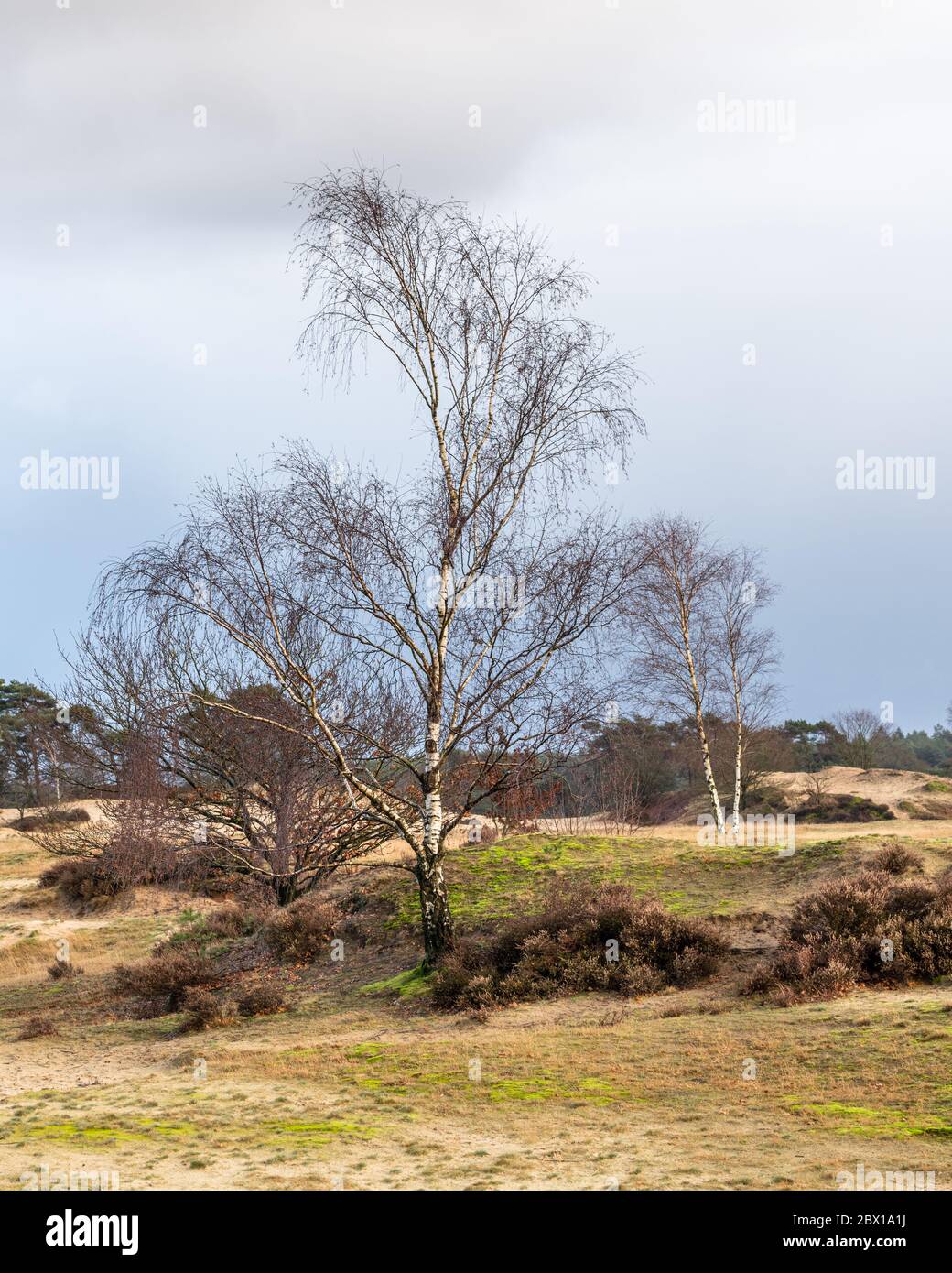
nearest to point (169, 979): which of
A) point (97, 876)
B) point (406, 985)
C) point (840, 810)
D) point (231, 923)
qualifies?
point (231, 923)

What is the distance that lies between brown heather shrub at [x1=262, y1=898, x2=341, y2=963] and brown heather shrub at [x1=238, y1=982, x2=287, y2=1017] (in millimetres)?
2369

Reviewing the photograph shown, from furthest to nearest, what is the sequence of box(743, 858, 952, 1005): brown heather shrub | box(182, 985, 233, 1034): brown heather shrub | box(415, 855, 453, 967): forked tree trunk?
box(415, 855, 453, 967): forked tree trunk → box(182, 985, 233, 1034): brown heather shrub → box(743, 858, 952, 1005): brown heather shrub

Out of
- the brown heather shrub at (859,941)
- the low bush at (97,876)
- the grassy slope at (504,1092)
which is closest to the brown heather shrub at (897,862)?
the grassy slope at (504,1092)

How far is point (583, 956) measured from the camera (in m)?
14.3

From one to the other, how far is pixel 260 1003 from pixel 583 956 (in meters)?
4.54

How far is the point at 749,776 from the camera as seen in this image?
156ft

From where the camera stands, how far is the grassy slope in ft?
25.5

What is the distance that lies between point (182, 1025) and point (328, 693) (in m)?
9.80

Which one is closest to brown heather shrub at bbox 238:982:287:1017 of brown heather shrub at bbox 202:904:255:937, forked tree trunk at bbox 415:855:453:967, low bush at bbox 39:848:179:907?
forked tree trunk at bbox 415:855:453:967

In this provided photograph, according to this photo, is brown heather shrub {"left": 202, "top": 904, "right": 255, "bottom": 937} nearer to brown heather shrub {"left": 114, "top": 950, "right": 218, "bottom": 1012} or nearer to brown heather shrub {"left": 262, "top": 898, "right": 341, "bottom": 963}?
brown heather shrub {"left": 262, "top": 898, "right": 341, "bottom": 963}

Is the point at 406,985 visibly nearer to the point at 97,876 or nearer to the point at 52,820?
the point at 97,876

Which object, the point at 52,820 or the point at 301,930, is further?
the point at 52,820
